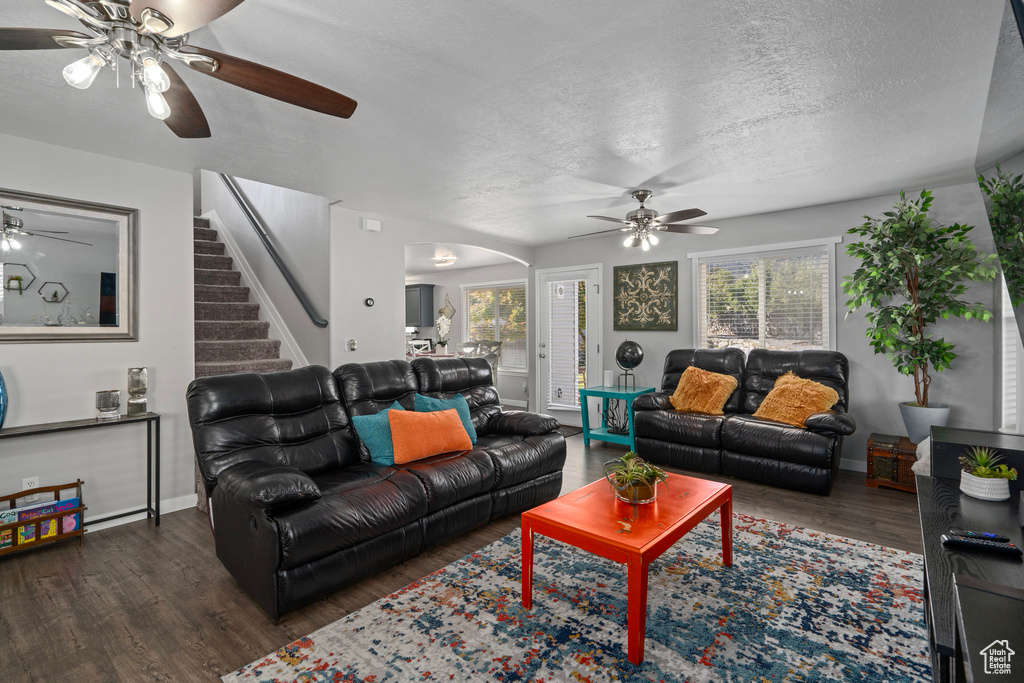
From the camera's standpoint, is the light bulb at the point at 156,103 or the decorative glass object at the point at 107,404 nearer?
the light bulb at the point at 156,103

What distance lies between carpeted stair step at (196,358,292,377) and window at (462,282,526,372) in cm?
407

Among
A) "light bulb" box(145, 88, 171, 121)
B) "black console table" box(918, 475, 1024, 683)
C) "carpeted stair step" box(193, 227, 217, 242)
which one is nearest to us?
"black console table" box(918, 475, 1024, 683)

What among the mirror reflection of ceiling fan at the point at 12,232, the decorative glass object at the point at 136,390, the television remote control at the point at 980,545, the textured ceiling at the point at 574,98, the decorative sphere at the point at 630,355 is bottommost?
the television remote control at the point at 980,545

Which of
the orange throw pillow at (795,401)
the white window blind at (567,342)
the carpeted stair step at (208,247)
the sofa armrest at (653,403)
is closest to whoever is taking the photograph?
the orange throw pillow at (795,401)

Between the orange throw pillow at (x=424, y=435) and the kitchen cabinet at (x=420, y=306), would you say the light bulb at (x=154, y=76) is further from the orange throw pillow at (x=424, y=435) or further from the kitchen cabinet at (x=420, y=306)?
the kitchen cabinet at (x=420, y=306)

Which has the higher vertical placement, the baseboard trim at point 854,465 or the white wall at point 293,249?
the white wall at point 293,249

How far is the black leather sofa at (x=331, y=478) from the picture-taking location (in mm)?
2156

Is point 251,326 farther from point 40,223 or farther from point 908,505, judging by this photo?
point 908,505

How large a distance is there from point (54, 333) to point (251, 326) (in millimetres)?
2021

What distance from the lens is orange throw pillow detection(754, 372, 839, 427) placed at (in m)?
4.06

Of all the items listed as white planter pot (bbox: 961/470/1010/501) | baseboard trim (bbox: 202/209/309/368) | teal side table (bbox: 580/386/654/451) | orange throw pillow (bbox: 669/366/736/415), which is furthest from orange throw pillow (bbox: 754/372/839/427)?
baseboard trim (bbox: 202/209/309/368)

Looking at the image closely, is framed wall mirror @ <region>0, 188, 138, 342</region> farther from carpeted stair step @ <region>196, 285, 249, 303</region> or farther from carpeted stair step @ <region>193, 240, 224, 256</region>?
carpeted stair step @ <region>193, 240, 224, 256</region>

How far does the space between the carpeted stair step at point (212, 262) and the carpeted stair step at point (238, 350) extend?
50.6 inches

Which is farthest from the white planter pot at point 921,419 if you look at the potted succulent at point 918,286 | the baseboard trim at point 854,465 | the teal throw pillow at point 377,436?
the teal throw pillow at point 377,436
